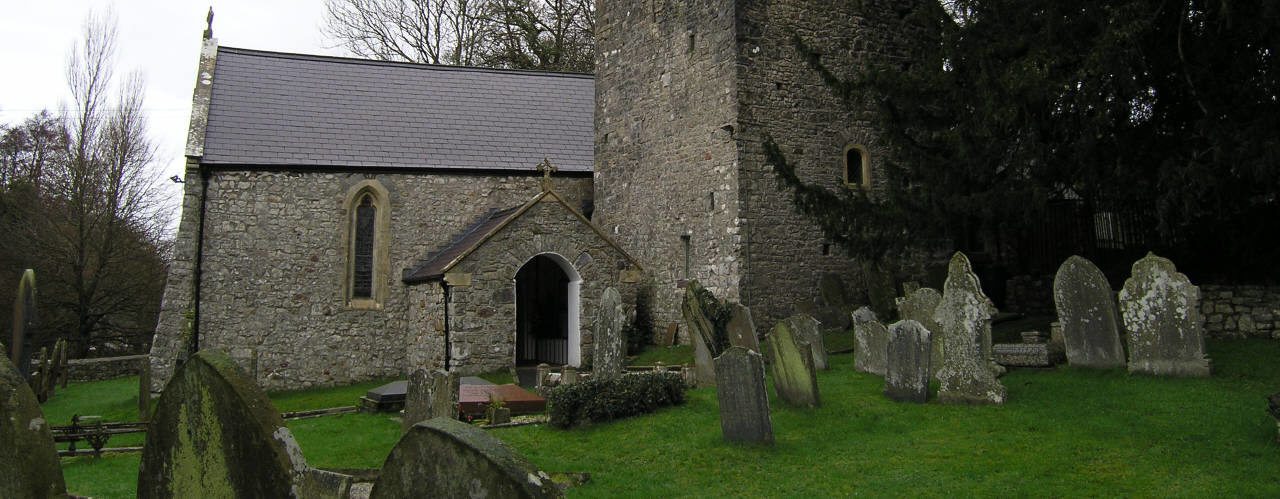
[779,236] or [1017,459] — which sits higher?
[779,236]

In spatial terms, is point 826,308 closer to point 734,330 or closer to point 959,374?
point 734,330

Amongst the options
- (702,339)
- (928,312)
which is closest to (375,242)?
(702,339)

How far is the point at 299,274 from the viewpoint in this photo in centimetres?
1733

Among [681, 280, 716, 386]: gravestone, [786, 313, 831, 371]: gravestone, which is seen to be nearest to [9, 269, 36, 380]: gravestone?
[681, 280, 716, 386]: gravestone

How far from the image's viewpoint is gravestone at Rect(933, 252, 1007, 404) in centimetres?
898

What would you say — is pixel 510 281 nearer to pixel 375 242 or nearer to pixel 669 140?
pixel 375 242

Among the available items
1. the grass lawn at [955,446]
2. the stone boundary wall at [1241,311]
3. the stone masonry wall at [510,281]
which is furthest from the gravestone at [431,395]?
the stone boundary wall at [1241,311]

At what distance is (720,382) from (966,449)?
7.29ft

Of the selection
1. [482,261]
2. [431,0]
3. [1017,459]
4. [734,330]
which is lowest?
[1017,459]

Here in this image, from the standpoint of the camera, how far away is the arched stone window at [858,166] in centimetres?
1641

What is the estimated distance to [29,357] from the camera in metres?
12.6

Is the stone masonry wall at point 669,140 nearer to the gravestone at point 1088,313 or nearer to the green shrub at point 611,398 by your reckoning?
the green shrub at point 611,398

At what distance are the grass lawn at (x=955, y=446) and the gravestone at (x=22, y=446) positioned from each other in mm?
4151

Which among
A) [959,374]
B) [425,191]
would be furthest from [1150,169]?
[425,191]
